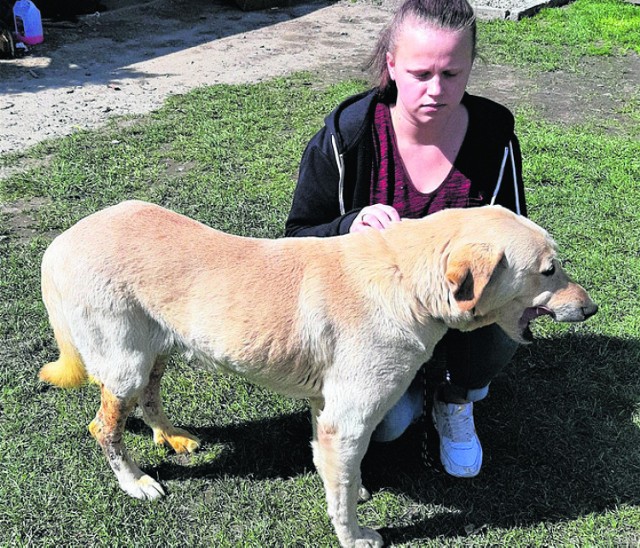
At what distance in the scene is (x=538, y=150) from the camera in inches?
278

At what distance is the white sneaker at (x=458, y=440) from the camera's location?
3.54 metres

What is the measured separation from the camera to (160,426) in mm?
3686

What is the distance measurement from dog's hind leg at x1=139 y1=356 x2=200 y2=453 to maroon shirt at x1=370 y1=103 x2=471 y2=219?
58.5 inches

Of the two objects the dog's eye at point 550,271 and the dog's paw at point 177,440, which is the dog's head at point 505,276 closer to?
the dog's eye at point 550,271

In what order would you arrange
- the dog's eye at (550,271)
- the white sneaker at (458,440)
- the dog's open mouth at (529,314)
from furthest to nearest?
the white sneaker at (458,440) → the dog's open mouth at (529,314) → the dog's eye at (550,271)

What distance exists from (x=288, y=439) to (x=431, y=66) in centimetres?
211

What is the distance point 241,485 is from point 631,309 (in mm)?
2972

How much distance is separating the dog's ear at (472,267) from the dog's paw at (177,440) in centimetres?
184

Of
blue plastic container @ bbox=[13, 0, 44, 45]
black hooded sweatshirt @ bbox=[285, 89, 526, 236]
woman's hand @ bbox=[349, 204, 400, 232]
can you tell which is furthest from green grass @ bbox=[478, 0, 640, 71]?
woman's hand @ bbox=[349, 204, 400, 232]

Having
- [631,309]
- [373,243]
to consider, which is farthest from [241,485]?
[631,309]

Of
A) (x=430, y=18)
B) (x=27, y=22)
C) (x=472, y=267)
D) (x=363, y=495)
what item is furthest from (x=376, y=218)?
(x=27, y=22)

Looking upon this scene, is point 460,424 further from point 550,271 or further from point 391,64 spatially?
point 391,64

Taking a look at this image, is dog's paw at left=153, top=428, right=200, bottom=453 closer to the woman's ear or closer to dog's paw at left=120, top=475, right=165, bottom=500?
dog's paw at left=120, top=475, right=165, bottom=500

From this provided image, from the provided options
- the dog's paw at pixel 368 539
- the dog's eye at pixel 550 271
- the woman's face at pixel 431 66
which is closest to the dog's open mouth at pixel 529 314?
the dog's eye at pixel 550 271
